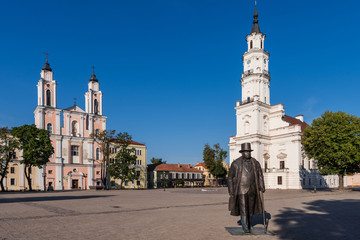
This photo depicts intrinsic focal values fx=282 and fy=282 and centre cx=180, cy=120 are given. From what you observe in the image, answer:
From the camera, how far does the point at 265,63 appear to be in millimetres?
61531

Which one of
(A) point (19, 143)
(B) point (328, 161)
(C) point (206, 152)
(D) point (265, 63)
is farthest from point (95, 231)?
(C) point (206, 152)

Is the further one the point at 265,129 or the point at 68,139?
the point at 265,129

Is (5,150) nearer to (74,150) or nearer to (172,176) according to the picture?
(74,150)

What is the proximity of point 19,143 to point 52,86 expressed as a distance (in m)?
15.7

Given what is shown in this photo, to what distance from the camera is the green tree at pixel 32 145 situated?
149 ft

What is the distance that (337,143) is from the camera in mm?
37719

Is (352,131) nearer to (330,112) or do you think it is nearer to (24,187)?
(330,112)

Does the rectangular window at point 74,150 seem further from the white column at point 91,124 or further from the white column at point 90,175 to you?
the white column at point 91,124

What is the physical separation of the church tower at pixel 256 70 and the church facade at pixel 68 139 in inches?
1290

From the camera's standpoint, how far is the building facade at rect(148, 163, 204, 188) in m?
78.0

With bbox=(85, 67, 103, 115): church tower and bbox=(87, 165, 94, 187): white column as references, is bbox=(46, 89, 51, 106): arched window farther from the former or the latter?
bbox=(87, 165, 94, 187): white column

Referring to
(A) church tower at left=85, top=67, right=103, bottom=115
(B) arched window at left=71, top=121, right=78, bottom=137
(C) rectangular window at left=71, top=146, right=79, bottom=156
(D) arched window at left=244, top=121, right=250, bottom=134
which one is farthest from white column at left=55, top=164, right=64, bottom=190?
(D) arched window at left=244, top=121, right=250, bottom=134

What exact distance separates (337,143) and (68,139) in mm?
48098

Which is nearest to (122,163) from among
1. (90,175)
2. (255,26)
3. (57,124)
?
(90,175)
